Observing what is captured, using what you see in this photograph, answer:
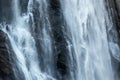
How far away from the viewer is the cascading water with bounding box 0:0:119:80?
58.3ft

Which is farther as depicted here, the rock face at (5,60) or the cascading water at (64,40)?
the cascading water at (64,40)

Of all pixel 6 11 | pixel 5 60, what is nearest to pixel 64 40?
pixel 6 11

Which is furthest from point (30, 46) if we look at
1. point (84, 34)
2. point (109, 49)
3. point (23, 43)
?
point (109, 49)

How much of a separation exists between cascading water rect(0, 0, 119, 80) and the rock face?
25 cm

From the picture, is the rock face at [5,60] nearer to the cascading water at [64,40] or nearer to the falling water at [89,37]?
the cascading water at [64,40]

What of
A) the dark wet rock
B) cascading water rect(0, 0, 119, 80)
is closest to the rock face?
cascading water rect(0, 0, 119, 80)

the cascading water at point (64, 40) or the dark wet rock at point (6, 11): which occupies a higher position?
the dark wet rock at point (6, 11)

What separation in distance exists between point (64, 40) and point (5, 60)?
3174 millimetres

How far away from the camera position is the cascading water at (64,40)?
17781 mm

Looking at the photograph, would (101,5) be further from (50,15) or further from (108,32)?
(50,15)

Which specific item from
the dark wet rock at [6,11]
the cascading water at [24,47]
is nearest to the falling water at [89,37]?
the cascading water at [24,47]

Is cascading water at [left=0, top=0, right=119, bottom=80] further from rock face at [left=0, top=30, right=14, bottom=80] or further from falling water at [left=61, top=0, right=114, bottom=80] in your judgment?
rock face at [left=0, top=30, right=14, bottom=80]

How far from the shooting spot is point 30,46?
17.9 m

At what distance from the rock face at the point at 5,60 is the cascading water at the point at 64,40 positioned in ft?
0.82
